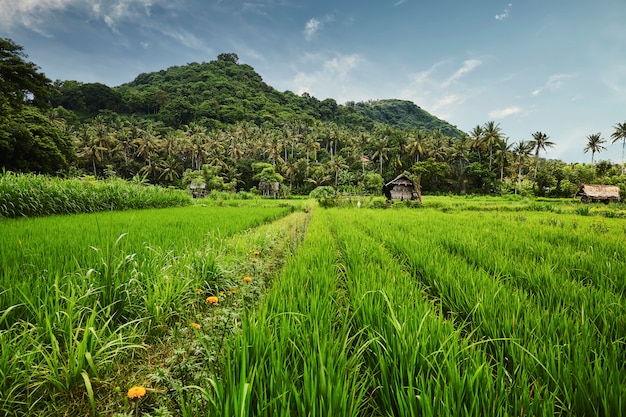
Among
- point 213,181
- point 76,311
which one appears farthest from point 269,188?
point 76,311

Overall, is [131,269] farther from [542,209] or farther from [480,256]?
[542,209]

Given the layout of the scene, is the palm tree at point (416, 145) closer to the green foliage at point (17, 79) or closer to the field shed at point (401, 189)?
the field shed at point (401, 189)

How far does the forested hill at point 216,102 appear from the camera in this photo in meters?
74.1

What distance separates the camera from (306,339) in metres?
1.53

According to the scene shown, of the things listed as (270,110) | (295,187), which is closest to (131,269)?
(295,187)

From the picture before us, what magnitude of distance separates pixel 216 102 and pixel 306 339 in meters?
93.4

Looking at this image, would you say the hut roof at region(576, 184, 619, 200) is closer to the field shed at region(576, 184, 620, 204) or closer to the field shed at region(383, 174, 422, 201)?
the field shed at region(576, 184, 620, 204)

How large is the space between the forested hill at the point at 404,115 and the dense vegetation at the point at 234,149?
49.9 meters

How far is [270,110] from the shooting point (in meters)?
90.9

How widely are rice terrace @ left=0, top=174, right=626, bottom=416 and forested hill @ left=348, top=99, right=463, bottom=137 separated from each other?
124 m

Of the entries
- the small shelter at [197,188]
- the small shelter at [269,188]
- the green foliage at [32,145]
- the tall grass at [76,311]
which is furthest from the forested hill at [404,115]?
the tall grass at [76,311]

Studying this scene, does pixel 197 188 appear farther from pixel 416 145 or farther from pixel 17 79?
pixel 416 145

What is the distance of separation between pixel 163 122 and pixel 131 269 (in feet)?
275

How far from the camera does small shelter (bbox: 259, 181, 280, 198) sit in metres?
40.3
